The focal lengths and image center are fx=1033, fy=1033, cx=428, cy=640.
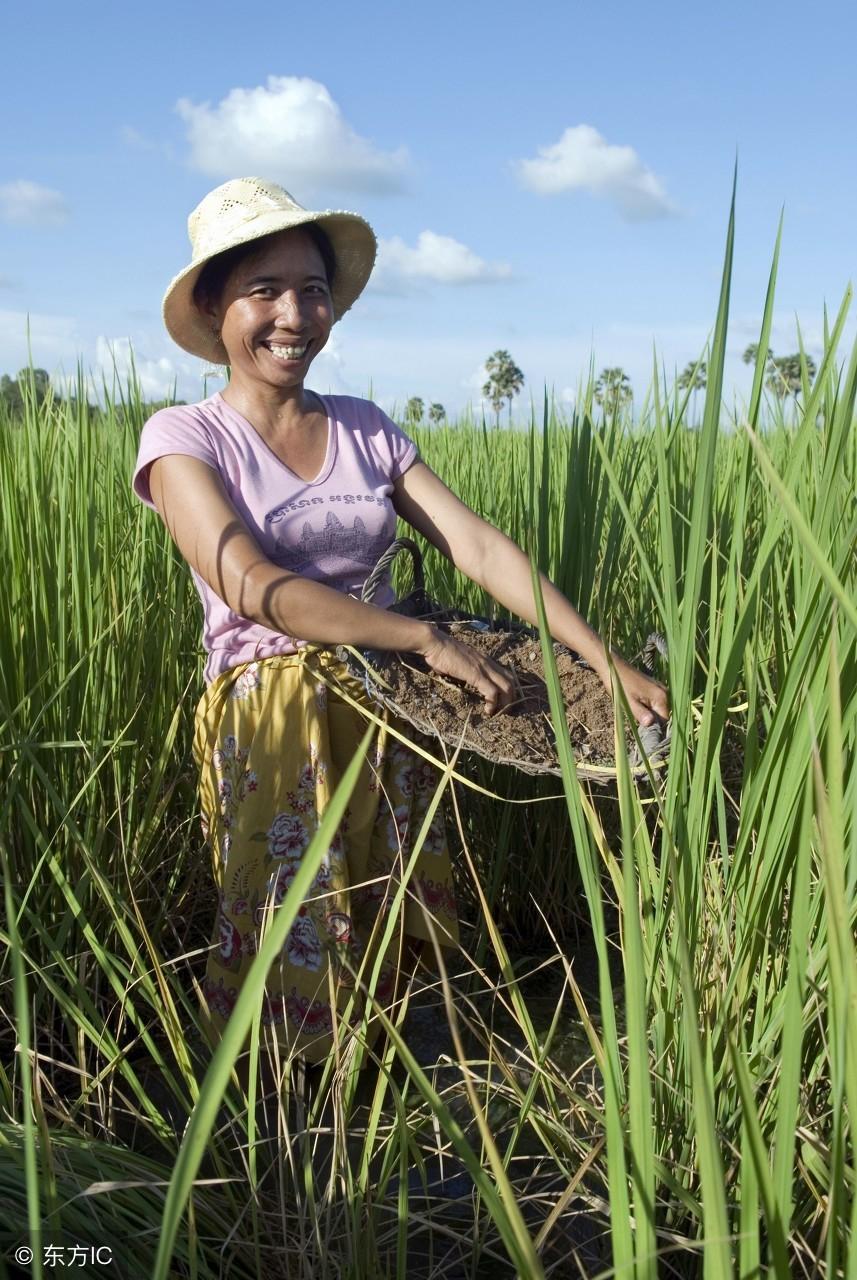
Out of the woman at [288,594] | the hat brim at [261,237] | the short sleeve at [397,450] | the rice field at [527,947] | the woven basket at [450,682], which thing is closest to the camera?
the rice field at [527,947]

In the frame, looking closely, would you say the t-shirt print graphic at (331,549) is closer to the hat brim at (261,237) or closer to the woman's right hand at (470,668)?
the woman's right hand at (470,668)

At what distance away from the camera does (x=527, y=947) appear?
2162 millimetres

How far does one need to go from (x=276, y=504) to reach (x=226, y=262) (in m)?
0.43

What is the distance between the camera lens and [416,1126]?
1299mm

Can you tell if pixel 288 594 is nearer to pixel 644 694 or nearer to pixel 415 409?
pixel 644 694

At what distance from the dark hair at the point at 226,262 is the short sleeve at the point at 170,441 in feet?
0.81

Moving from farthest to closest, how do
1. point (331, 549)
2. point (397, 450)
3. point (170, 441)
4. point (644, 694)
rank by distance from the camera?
point (397, 450)
point (331, 549)
point (170, 441)
point (644, 694)

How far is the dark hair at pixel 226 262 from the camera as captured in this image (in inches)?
66.8

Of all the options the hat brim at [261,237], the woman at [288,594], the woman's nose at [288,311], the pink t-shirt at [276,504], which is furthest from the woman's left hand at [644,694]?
the hat brim at [261,237]

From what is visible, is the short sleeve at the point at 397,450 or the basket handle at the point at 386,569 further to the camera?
the short sleeve at the point at 397,450

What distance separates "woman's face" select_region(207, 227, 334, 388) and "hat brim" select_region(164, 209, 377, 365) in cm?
4

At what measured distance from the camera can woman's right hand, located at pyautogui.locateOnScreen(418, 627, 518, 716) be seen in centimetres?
146

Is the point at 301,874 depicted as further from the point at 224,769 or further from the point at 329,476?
the point at 329,476

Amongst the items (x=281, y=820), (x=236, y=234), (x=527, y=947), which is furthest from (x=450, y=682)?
(x=527, y=947)
